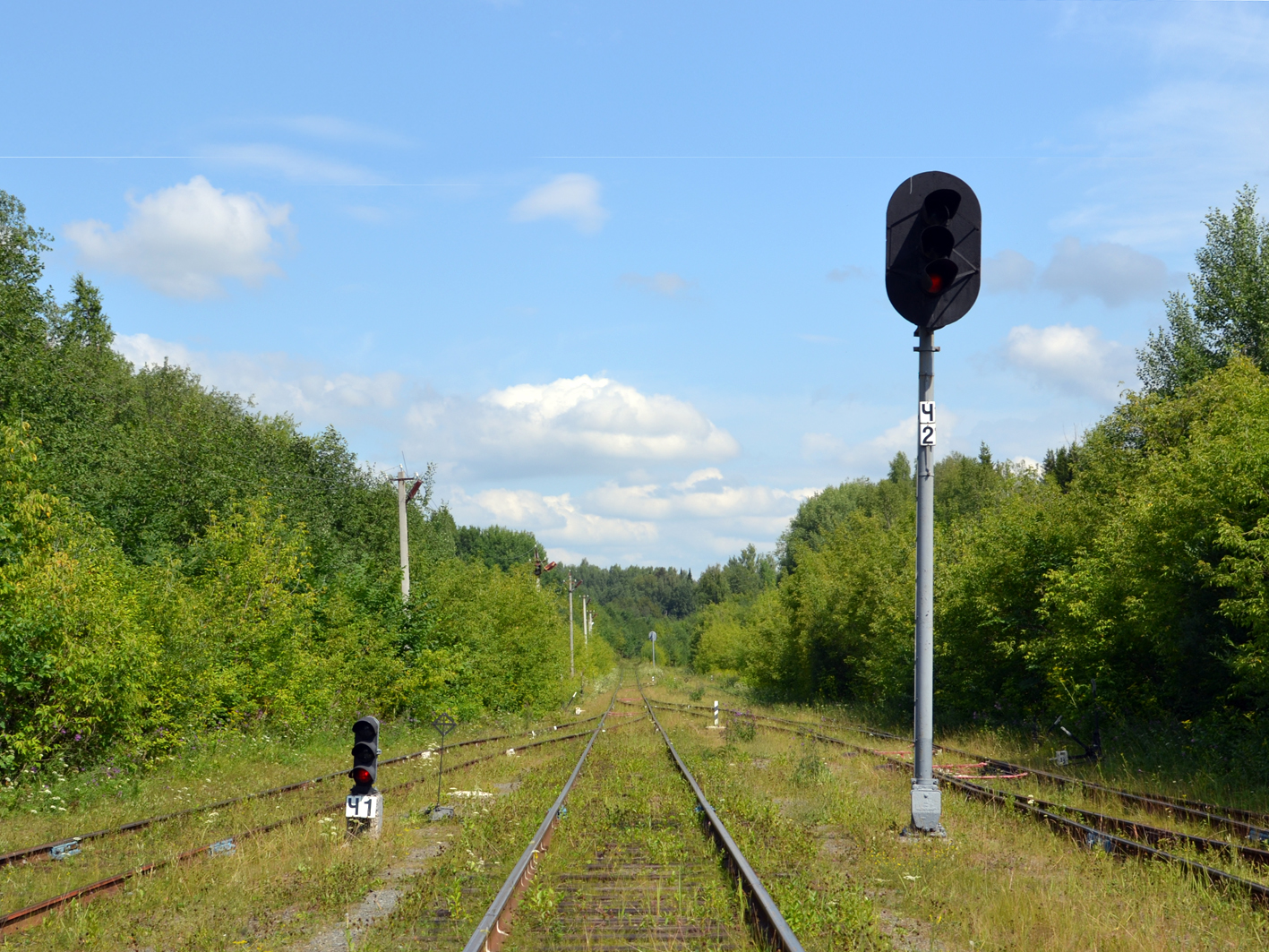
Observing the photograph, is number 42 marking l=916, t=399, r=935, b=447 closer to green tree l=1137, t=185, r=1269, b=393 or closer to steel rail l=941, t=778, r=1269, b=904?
steel rail l=941, t=778, r=1269, b=904

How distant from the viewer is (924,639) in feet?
34.2

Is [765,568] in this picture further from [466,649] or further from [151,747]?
[151,747]

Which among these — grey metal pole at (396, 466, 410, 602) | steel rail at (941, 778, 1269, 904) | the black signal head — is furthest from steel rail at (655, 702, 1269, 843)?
grey metal pole at (396, 466, 410, 602)

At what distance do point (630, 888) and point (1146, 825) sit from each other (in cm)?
609

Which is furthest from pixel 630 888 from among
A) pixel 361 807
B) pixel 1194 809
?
pixel 1194 809

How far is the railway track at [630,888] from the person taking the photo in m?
6.54

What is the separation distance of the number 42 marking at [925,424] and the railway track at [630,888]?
15.2 feet

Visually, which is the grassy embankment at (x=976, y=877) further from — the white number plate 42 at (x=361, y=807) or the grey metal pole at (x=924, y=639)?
the white number plate 42 at (x=361, y=807)

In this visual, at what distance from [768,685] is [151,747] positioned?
1956 inches

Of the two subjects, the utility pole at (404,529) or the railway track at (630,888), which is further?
the utility pole at (404,529)

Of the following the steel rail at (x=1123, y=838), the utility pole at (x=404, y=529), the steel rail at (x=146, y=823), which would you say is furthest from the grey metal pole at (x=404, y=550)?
the steel rail at (x=1123, y=838)

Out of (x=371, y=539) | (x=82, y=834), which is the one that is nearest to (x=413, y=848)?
(x=82, y=834)

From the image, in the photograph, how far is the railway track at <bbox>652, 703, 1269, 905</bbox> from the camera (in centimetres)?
843

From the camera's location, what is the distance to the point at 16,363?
33.1m
